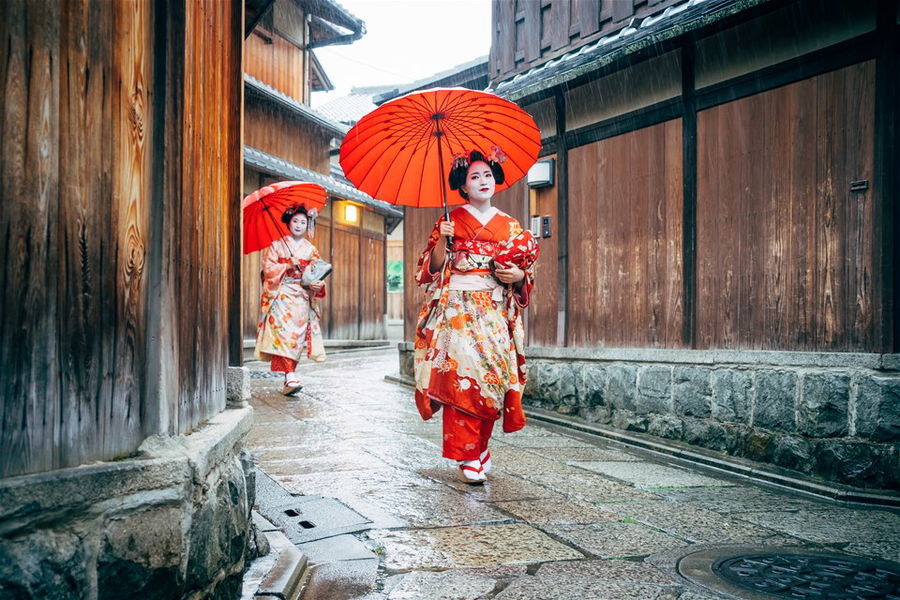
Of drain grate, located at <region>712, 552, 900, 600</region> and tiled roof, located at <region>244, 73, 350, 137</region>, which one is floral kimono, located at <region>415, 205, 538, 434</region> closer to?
drain grate, located at <region>712, 552, 900, 600</region>

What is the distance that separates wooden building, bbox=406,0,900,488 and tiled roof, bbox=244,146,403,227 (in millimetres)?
6878

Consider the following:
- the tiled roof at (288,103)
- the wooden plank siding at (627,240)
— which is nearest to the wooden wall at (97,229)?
the wooden plank siding at (627,240)

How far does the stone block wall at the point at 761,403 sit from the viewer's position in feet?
18.0

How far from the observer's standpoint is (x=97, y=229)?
239 centimetres

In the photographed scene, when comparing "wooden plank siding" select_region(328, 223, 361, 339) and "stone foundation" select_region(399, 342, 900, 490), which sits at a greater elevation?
"wooden plank siding" select_region(328, 223, 361, 339)

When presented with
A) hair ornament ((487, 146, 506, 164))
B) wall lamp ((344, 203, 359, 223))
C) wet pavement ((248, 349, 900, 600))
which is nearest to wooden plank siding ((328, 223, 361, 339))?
wall lamp ((344, 203, 359, 223))

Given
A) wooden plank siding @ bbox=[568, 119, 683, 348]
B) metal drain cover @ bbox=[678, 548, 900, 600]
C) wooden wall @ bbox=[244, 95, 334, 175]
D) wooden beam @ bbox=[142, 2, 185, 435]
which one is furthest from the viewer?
wooden wall @ bbox=[244, 95, 334, 175]

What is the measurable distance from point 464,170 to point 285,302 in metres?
5.33

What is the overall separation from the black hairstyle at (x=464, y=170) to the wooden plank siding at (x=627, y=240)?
2451mm

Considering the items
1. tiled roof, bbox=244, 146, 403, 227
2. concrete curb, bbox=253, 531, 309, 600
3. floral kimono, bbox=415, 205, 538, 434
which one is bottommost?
concrete curb, bbox=253, 531, 309, 600

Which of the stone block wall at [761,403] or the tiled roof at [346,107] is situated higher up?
the tiled roof at [346,107]

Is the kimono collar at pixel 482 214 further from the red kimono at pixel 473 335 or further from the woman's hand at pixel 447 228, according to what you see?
the woman's hand at pixel 447 228

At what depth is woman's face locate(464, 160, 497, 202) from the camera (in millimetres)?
5836

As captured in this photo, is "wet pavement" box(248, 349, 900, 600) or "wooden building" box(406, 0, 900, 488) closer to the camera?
"wet pavement" box(248, 349, 900, 600)
